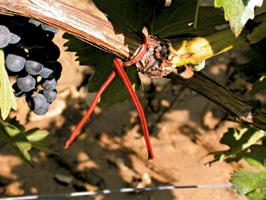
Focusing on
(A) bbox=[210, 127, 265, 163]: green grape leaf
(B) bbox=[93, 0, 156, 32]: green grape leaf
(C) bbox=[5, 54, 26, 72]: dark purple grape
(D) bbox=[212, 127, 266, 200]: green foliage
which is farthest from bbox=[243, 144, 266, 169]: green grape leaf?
(C) bbox=[5, 54, 26, 72]: dark purple grape

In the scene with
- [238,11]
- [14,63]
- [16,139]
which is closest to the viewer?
[238,11]

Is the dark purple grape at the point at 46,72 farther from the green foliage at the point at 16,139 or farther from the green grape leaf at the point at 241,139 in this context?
the green grape leaf at the point at 241,139

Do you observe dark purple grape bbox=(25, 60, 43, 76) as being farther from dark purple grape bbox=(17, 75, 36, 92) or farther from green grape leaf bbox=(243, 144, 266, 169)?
green grape leaf bbox=(243, 144, 266, 169)

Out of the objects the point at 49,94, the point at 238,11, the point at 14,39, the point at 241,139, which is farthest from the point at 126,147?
the point at 238,11

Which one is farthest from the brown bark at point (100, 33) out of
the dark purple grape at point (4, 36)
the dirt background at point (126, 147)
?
the dirt background at point (126, 147)

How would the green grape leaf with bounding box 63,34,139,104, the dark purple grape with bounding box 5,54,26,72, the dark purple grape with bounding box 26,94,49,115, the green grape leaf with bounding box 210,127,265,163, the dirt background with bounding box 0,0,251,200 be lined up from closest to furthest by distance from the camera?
the dark purple grape with bounding box 5,54,26,72, the dark purple grape with bounding box 26,94,49,115, the green grape leaf with bounding box 63,34,139,104, the green grape leaf with bounding box 210,127,265,163, the dirt background with bounding box 0,0,251,200

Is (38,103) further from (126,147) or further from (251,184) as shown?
(126,147)

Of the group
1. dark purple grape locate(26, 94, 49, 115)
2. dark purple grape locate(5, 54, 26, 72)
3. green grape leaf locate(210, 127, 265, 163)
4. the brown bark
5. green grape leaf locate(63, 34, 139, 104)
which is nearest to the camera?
the brown bark
